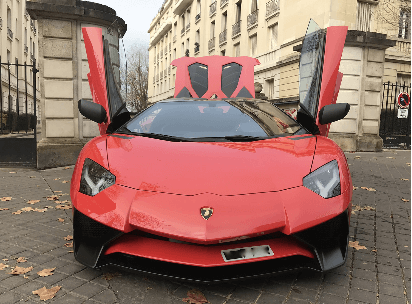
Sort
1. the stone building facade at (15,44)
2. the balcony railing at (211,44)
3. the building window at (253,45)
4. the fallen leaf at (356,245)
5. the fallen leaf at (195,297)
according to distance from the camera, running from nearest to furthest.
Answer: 1. the fallen leaf at (195,297)
2. the fallen leaf at (356,245)
3. the stone building facade at (15,44)
4. the building window at (253,45)
5. the balcony railing at (211,44)

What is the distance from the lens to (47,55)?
8102 mm

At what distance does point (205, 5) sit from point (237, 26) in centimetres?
903

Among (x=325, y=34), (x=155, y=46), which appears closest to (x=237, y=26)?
(x=325, y=34)

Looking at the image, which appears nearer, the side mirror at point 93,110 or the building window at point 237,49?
the side mirror at point 93,110

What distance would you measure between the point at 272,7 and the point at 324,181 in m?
22.8

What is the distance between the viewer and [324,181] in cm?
Result: 242

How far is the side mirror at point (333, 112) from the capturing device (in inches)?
131

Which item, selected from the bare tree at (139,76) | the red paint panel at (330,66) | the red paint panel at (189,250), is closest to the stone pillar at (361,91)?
the red paint panel at (330,66)

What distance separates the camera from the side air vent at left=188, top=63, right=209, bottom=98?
772 centimetres

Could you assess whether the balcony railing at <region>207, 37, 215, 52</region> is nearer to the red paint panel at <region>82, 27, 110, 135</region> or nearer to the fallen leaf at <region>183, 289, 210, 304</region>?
the red paint panel at <region>82, 27, 110, 135</region>

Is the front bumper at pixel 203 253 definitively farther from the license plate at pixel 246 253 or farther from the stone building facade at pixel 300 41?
the stone building facade at pixel 300 41

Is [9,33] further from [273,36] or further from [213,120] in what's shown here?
[213,120]

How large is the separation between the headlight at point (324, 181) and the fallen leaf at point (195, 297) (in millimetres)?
979

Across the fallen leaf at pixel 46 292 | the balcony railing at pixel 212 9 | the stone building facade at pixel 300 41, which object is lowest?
the fallen leaf at pixel 46 292
